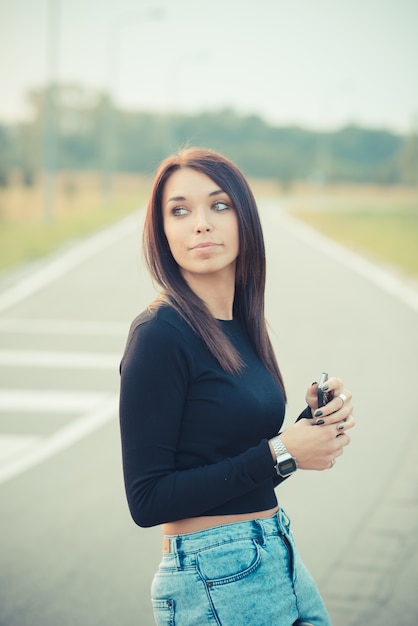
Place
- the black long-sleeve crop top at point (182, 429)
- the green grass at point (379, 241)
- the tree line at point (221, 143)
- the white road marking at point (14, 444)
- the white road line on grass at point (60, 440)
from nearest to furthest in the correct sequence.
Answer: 1. the black long-sleeve crop top at point (182, 429)
2. the white road line on grass at point (60, 440)
3. the white road marking at point (14, 444)
4. the green grass at point (379, 241)
5. the tree line at point (221, 143)

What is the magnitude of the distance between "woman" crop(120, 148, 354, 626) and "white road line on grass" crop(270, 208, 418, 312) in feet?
36.5

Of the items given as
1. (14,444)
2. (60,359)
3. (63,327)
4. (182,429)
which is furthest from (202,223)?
(63,327)

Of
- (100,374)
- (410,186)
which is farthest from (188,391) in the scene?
(410,186)

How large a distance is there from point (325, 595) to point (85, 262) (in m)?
14.8

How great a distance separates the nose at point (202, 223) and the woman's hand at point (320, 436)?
0.54 m

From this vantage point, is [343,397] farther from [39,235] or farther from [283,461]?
[39,235]

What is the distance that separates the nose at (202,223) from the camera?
219 cm

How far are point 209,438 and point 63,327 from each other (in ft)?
30.6

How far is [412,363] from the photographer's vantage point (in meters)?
9.23

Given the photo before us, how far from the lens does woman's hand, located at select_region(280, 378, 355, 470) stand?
6.67 feet

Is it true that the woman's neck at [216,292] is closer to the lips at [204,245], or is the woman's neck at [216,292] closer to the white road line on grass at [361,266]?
the lips at [204,245]

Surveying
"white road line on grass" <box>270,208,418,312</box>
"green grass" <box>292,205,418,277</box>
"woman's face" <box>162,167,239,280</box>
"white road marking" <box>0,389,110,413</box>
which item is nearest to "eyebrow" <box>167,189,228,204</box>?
"woman's face" <box>162,167,239,280</box>

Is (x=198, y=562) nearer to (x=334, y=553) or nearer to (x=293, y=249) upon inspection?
(x=334, y=553)

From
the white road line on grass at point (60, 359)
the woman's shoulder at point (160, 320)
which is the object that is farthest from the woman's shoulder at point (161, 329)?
the white road line on grass at point (60, 359)
